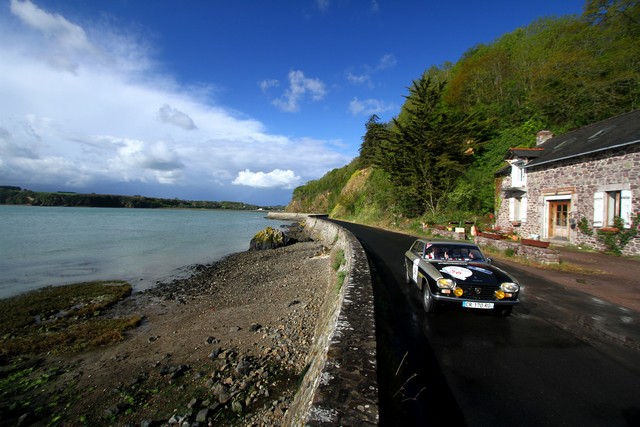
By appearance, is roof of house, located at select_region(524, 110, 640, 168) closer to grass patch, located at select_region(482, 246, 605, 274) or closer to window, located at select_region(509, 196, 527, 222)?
window, located at select_region(509, 196, 527, 222)

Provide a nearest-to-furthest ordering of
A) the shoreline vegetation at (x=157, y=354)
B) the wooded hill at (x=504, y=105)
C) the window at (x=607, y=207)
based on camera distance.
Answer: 1. the shoreline vegetation at (x=157, y=354)
2. the window at (x=607, y=207)
3. the wooded hill at (x=504, y=105)

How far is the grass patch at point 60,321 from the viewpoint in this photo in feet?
24.2

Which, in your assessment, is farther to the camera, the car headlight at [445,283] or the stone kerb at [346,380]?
the car headlight at [445,283]

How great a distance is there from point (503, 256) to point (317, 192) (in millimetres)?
76777

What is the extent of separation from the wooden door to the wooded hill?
621 centimetres

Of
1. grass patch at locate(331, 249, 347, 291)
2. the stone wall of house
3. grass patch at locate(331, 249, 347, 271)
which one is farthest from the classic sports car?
the stone wall of house

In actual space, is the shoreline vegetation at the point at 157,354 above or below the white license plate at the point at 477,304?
below

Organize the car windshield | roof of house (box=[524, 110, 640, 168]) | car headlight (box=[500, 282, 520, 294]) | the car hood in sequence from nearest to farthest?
car headlight (box=[500, 282, 520, 294]) < the car hood < the car windshield < roof of house (box=[524, 110, 640, 168])

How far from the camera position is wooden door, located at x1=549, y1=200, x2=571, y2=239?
15320 millimetres

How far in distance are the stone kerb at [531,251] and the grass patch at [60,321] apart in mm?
13919

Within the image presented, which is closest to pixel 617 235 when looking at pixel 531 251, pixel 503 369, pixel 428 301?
pixel 531 251

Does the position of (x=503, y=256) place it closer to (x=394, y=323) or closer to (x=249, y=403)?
(x=394, y=323)

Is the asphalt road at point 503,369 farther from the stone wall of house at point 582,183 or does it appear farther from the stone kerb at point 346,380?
the stone wall of house at point 582,183

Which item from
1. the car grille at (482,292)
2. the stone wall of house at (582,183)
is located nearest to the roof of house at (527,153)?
the stone wall of house at (582,183)
